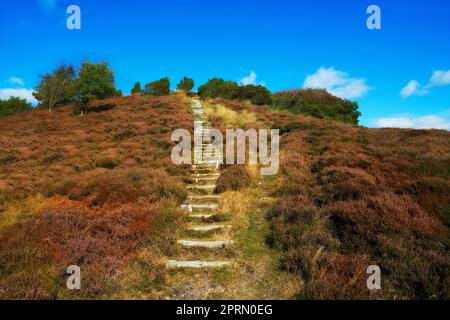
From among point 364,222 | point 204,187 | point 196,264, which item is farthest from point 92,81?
point 364,222

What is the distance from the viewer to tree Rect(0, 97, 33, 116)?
39.5 meters

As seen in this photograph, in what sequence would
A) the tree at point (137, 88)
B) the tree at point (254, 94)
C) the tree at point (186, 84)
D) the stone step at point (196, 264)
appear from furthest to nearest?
the tree at point (186, 84) < the tree at point (137, 88) < the tree at point (254, 94) < the stone step at point (196, 264)

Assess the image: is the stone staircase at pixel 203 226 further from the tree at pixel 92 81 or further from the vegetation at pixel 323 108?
the tree at pixel 92 81

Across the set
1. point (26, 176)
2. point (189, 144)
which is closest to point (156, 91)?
point (189, 144)

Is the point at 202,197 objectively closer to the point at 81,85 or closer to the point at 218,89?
the point at 81,85

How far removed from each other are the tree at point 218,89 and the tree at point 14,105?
89.1 feet

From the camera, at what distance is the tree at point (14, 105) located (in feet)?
129

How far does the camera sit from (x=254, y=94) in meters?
34.1

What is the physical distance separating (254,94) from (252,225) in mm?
29192

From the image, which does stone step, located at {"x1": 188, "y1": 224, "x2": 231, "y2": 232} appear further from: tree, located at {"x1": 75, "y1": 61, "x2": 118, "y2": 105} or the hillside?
tree, located at {"x1": 75, "y1": 61, "x2": 118, "y2": 105}

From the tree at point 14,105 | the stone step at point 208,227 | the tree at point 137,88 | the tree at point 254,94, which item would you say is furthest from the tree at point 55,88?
the stone step at point 208,227

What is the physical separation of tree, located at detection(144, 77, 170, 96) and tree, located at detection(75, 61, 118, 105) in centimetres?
1073
